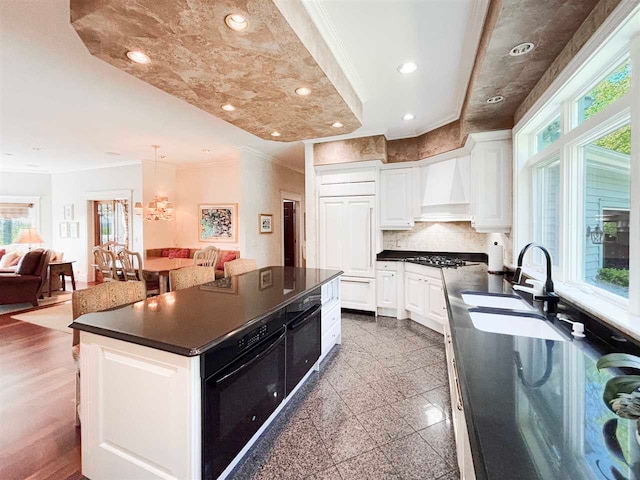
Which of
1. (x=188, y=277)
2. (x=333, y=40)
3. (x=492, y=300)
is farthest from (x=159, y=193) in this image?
(x=492, y=300)

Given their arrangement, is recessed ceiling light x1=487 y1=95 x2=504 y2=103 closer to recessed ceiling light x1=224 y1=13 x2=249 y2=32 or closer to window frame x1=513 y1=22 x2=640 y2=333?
window frame x1=513 y1=22 x2=640 y2=333

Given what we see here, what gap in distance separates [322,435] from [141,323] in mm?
1356

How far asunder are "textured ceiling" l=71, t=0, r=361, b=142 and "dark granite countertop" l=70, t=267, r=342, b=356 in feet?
5.08

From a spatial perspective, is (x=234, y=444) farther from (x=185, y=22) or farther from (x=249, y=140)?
(x=249, y=140)

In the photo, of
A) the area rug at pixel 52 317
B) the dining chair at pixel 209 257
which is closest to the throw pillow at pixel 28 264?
the area rug at pixel 52 317

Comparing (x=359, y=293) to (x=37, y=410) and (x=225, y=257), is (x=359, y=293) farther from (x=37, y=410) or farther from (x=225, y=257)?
(x=37, y=410)

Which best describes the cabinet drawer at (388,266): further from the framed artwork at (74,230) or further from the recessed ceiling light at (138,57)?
the framed artwork at (74,230)

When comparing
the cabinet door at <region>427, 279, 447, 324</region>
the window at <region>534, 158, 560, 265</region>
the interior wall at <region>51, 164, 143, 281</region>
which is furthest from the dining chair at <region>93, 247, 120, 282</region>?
the window at <region>534, 158, 560, 265</region>

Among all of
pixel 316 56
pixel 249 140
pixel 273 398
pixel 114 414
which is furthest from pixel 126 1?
pixel 249 140

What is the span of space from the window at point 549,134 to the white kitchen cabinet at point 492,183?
29cm

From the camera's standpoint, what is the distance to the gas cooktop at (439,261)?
3777 mm

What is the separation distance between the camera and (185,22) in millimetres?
1533

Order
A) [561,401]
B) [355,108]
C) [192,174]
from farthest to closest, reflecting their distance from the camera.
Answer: [192,174] < [355,108] < [561,401]

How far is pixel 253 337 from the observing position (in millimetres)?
1633
